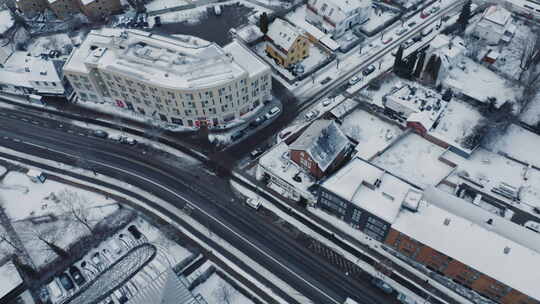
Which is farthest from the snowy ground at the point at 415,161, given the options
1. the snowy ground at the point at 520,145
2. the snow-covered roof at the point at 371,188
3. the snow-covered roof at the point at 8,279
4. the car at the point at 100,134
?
the snow-covered roof at the point at 8,279

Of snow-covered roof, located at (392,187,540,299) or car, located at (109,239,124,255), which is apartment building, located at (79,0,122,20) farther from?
snow-covered roof, located at (392,187,540,299)

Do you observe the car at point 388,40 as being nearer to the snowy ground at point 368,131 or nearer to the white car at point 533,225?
the snowy ground at point 368,131

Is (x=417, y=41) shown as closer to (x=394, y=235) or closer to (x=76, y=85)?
(x=394, y=235)

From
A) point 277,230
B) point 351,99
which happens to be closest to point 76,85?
point 277,230

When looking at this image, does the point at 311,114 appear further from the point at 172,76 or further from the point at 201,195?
the point at 172,76

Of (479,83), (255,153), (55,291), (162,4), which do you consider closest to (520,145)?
(479,83)
